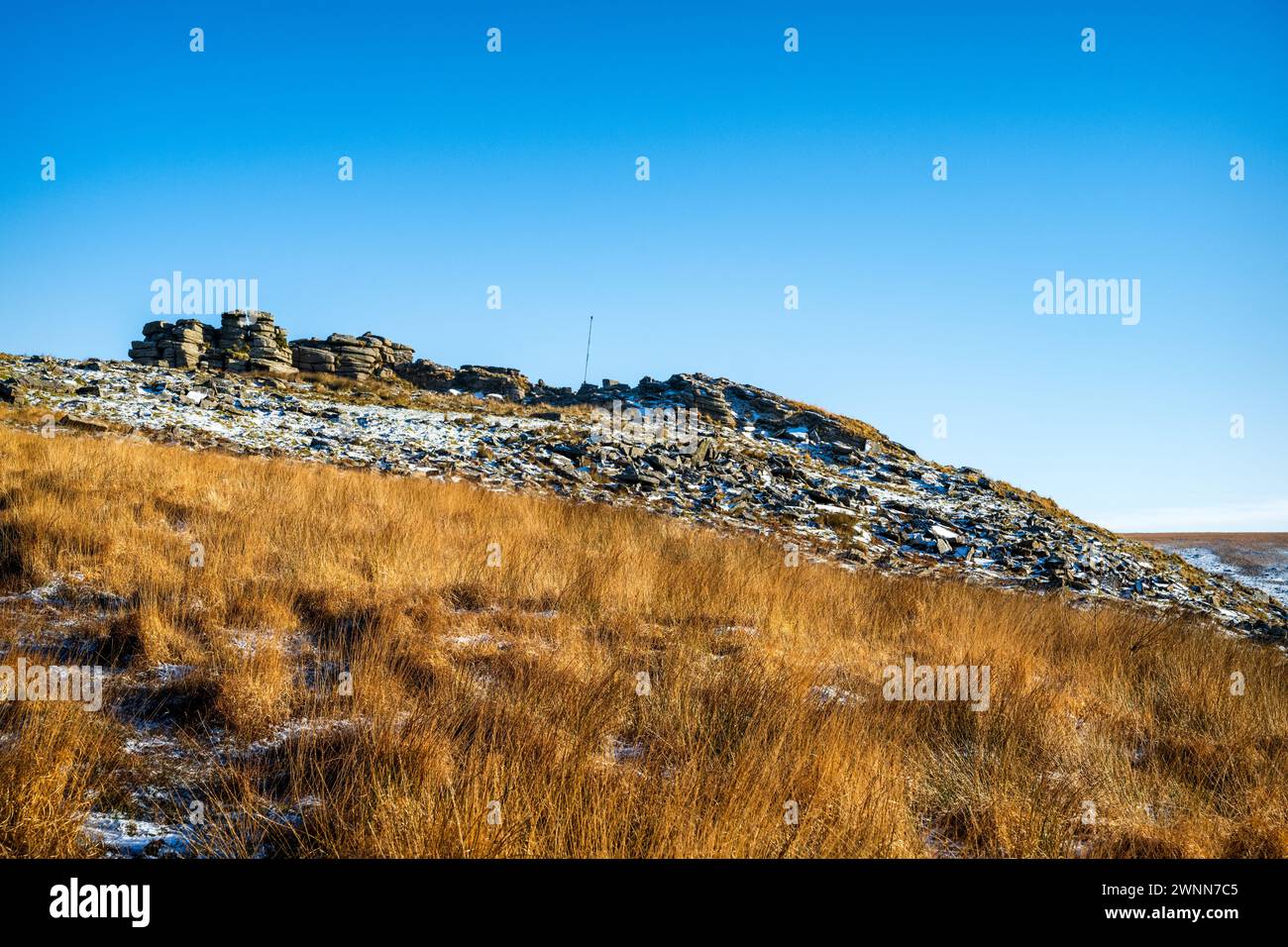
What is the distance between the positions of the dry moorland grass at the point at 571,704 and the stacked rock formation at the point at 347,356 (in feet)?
106

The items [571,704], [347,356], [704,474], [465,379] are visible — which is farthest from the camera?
[465,379]

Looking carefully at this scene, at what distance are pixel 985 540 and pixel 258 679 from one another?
18.3 m

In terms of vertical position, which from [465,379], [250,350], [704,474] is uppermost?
[250,350]

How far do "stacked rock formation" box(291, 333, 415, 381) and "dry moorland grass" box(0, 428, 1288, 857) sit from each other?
3245 cm

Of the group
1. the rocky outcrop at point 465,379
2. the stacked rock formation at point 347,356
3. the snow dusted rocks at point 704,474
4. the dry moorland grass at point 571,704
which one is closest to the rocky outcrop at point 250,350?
the stacked rock formation at point 347,356

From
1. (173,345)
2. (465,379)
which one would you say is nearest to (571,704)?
(173,345)

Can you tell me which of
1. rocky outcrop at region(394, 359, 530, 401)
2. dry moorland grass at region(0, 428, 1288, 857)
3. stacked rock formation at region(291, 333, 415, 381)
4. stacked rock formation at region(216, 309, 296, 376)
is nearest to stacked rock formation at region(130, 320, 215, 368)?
stacked rock formation at region(216, 309, 296, 376)

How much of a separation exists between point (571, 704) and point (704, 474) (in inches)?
614

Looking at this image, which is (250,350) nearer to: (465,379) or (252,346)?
(252,346)

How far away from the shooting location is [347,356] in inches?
1572

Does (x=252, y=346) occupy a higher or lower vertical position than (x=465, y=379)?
higher

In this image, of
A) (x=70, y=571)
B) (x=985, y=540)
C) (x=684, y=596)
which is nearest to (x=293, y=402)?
(x=70, y=571)
